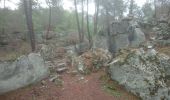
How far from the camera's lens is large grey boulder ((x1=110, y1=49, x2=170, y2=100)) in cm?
876

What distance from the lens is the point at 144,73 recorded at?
938 cm

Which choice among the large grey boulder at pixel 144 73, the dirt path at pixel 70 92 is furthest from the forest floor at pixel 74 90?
the large grey boulder at pixel 144 73

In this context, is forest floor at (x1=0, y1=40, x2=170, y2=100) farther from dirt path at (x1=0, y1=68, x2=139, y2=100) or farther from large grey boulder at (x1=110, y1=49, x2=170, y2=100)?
large grey boulder at (x1=110, y1=49, x2=170, y2=100)

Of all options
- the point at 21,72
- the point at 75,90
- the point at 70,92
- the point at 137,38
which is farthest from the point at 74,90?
the point at 137,38

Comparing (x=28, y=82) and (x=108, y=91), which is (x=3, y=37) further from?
(x=108, y=91)

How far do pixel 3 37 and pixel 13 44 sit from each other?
2349 mm

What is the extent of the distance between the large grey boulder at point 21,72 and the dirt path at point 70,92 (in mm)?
363

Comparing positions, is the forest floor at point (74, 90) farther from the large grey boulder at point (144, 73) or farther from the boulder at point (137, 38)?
the boulder at point (137, 38)

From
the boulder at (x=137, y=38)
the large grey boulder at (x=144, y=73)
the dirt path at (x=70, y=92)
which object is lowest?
the dirt path at (x=70, y=92)

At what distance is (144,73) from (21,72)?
645cm

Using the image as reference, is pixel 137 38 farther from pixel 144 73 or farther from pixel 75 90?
pixel 75 90

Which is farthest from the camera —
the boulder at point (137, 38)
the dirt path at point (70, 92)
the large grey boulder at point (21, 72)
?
the boulder at point (137, 38)

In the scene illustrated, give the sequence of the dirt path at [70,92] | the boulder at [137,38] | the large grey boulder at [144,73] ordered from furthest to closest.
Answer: the boulder at [137,38], the dirt path at [70,92], the large grey boulder at [144,73]

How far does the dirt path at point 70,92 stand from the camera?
30.4ft
